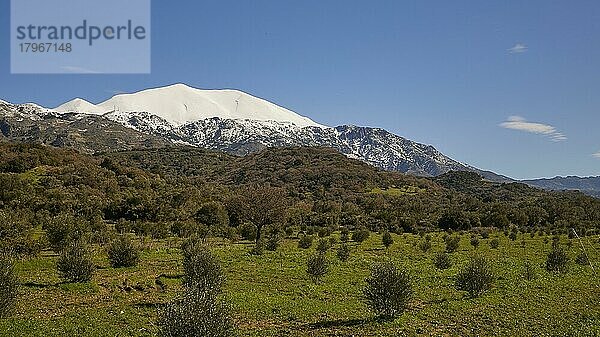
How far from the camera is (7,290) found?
20.8 metres

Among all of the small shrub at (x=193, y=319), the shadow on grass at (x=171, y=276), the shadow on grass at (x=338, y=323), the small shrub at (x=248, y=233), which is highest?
the small shrub at (x=193, y=319)

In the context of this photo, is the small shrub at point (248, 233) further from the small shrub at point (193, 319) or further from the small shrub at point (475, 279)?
the small shrub at point (193, 319)

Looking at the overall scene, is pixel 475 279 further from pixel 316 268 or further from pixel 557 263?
pixel 557 263

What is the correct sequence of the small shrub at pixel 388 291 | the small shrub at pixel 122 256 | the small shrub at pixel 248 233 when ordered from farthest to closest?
the small shrub at pixel 248 233
the small shrub at pixel 122 256
the small shrub at pixel 388 291

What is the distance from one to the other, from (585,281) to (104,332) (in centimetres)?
3180

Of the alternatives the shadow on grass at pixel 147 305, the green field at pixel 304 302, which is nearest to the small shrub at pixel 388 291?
the green field at pixel 304 302

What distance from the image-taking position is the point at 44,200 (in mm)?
81500

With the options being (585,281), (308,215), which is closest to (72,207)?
(308,215)

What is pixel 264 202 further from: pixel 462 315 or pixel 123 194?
pixel 462 315

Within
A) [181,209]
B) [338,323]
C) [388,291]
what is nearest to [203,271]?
[338,323]

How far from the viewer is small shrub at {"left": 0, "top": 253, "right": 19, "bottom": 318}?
66.9 ft

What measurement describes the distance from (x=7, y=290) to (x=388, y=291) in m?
16.7

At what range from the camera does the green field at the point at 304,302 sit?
2058 centimetres

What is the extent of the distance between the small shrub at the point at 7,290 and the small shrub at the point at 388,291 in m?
15.8
